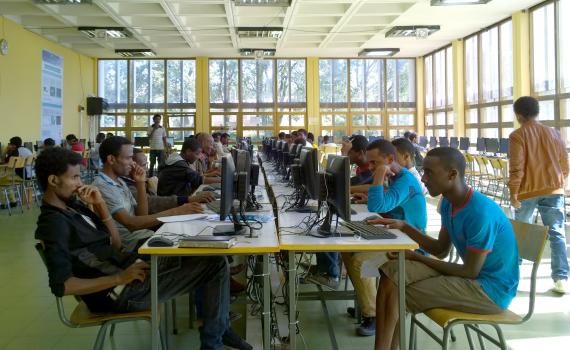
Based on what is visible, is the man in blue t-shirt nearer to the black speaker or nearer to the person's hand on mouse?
the person's hand on mouse

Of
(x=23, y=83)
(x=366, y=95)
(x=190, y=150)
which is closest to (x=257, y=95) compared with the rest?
(x=366, y=95)

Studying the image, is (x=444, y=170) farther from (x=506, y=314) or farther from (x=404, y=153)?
(x=404, y=153)

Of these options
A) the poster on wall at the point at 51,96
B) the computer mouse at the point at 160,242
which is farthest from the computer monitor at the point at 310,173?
the poster on wall at the point at 51,96

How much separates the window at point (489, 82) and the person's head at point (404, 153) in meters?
8.22

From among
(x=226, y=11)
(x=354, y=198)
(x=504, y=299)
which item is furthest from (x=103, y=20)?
(x=504, y=299)

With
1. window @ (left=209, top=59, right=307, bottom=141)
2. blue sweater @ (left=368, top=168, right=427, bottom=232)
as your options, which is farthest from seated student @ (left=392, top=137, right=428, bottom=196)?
window @ (left=209, top=59, right=307, bottom=141)

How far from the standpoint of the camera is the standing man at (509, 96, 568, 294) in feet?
11.8

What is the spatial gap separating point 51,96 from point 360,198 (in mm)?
10712

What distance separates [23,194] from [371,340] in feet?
24.7

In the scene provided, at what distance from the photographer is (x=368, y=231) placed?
238 cm

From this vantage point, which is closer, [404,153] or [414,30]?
[404,153]

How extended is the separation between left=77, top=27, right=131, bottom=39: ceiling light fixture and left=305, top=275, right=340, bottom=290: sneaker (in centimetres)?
882

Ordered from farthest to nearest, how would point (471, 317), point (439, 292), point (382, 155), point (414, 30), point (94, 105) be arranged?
1. point (94, 105)
2. point (414, 30)
3. point (382, 155)
4. point (439, 292)
5. point (471, 317)

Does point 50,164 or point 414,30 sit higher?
point 414,30
